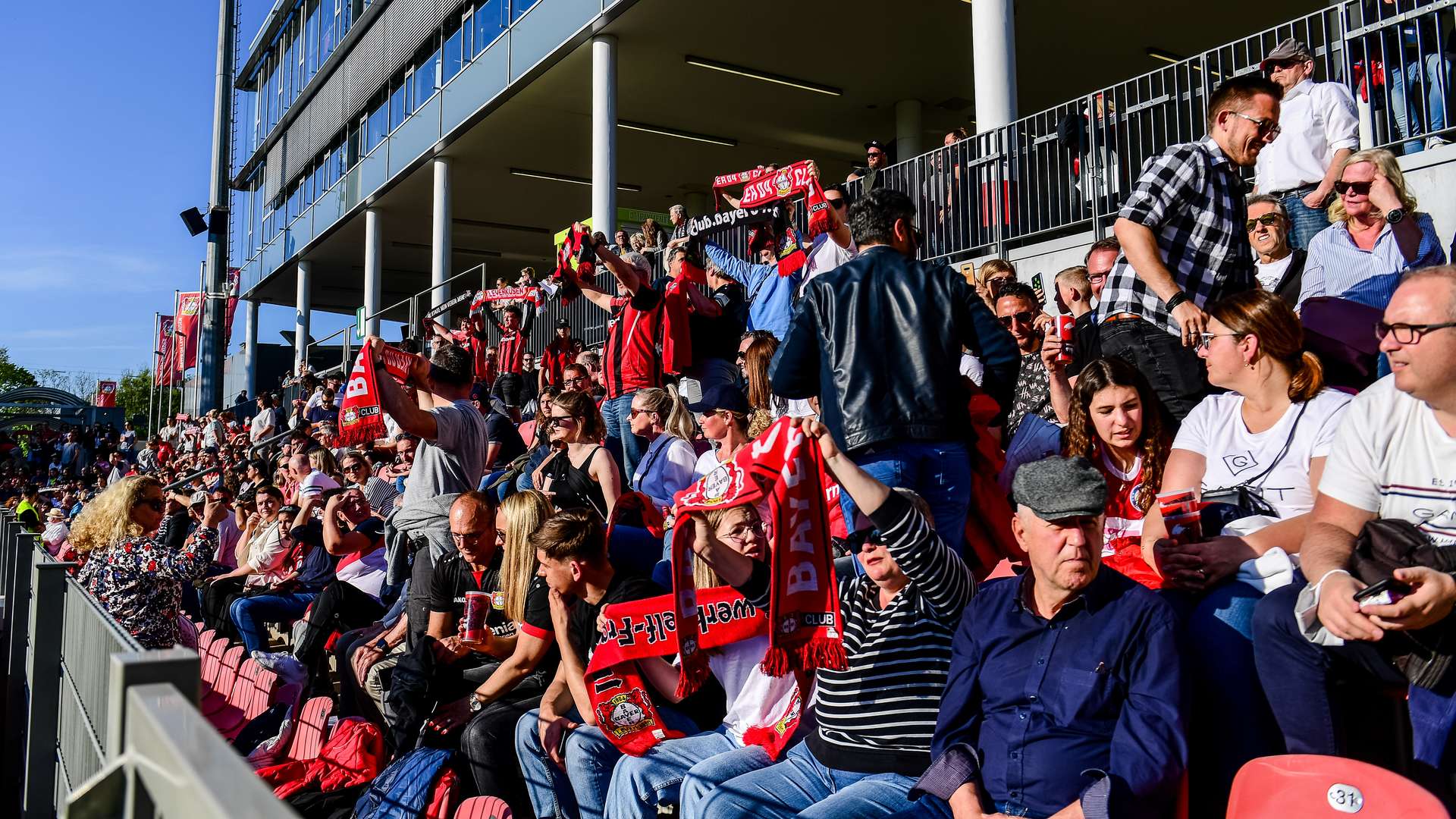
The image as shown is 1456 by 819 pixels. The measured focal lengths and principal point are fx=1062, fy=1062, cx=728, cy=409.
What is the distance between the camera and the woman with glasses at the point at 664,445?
19.9ft

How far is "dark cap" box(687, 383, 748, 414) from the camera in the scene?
566 centimetres

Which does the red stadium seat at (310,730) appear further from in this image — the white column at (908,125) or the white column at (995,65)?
the white column at (908,125)

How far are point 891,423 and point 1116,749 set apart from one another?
1445 millimetres

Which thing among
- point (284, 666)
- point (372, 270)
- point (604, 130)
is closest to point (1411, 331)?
point (284, 666)

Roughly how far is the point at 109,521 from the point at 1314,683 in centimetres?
544

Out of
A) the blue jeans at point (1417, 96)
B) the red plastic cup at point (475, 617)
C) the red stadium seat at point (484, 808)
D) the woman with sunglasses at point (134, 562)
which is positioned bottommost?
the red stadium seat at point (484, 808)

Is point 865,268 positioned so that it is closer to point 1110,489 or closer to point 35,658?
point 1110,489

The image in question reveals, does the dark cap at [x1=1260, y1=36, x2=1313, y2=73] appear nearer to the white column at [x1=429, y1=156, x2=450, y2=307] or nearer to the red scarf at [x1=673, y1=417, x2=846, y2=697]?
the red scarf at [x1=673, y1=417, x2=846, y2=697]

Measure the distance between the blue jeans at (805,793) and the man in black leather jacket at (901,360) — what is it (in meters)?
0.83

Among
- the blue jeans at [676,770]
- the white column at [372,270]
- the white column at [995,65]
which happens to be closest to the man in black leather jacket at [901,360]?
the blue jeans at [676,770]

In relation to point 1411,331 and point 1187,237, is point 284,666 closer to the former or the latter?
point 1187,237

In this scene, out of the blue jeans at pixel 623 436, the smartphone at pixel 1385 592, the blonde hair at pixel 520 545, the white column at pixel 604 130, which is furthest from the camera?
the white column at pixel 604 130

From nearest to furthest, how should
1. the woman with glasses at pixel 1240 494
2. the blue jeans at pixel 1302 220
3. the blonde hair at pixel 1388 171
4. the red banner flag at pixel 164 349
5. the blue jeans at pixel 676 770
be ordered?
the woman with glasses at pixel 1240 494 < the blue jeans at pixel 676 770 < the blonde hair at pixel 1388 171 < the blue jeans at pixel 1302 220 < the red banner flag at pixel 164 349

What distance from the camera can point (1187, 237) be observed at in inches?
160
